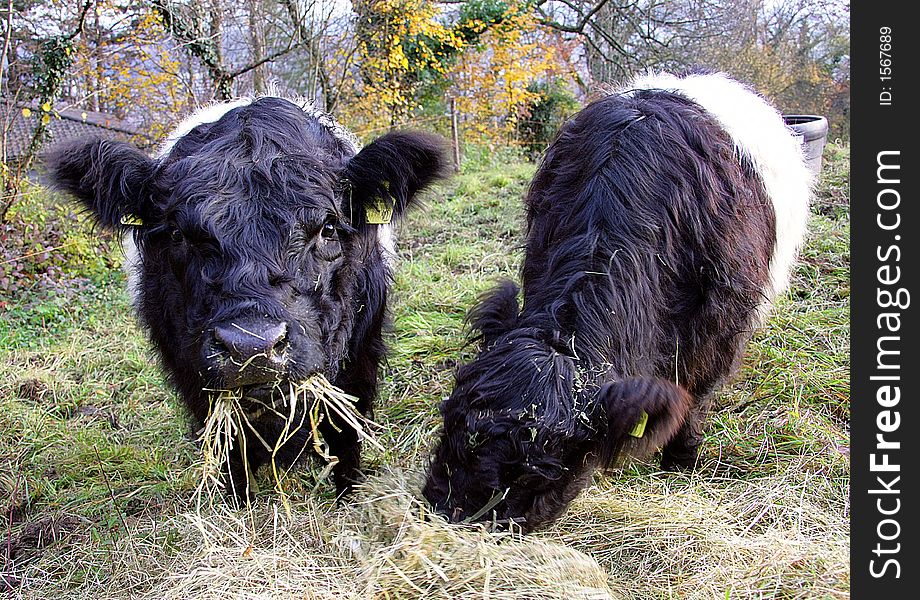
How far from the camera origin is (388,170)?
10.1 feet

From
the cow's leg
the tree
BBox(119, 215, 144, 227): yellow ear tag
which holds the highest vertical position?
the tree

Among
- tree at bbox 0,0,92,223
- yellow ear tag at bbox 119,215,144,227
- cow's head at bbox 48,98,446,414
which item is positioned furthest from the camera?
tree at bbox 0,0,92,223

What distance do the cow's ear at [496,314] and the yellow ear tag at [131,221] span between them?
5.18 feet

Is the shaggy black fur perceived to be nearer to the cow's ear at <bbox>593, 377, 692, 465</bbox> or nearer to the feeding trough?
the cow's ear at <bbox>593, 377, 692, 465</bbox>

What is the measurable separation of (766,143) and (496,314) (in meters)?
2.10

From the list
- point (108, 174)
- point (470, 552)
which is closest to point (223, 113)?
point (108, 174)

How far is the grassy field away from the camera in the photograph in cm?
240

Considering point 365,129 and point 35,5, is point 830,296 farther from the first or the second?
point 365,129

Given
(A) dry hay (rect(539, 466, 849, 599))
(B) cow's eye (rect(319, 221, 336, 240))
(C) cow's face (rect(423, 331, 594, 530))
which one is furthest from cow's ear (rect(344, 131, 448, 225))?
(A) dry hay (rect(539, 466, 849, 599))

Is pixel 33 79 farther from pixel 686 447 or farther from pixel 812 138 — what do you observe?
pixel 812 138

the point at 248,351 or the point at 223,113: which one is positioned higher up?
the point at 223,113

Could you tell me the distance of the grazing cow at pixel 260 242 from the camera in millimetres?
2559
